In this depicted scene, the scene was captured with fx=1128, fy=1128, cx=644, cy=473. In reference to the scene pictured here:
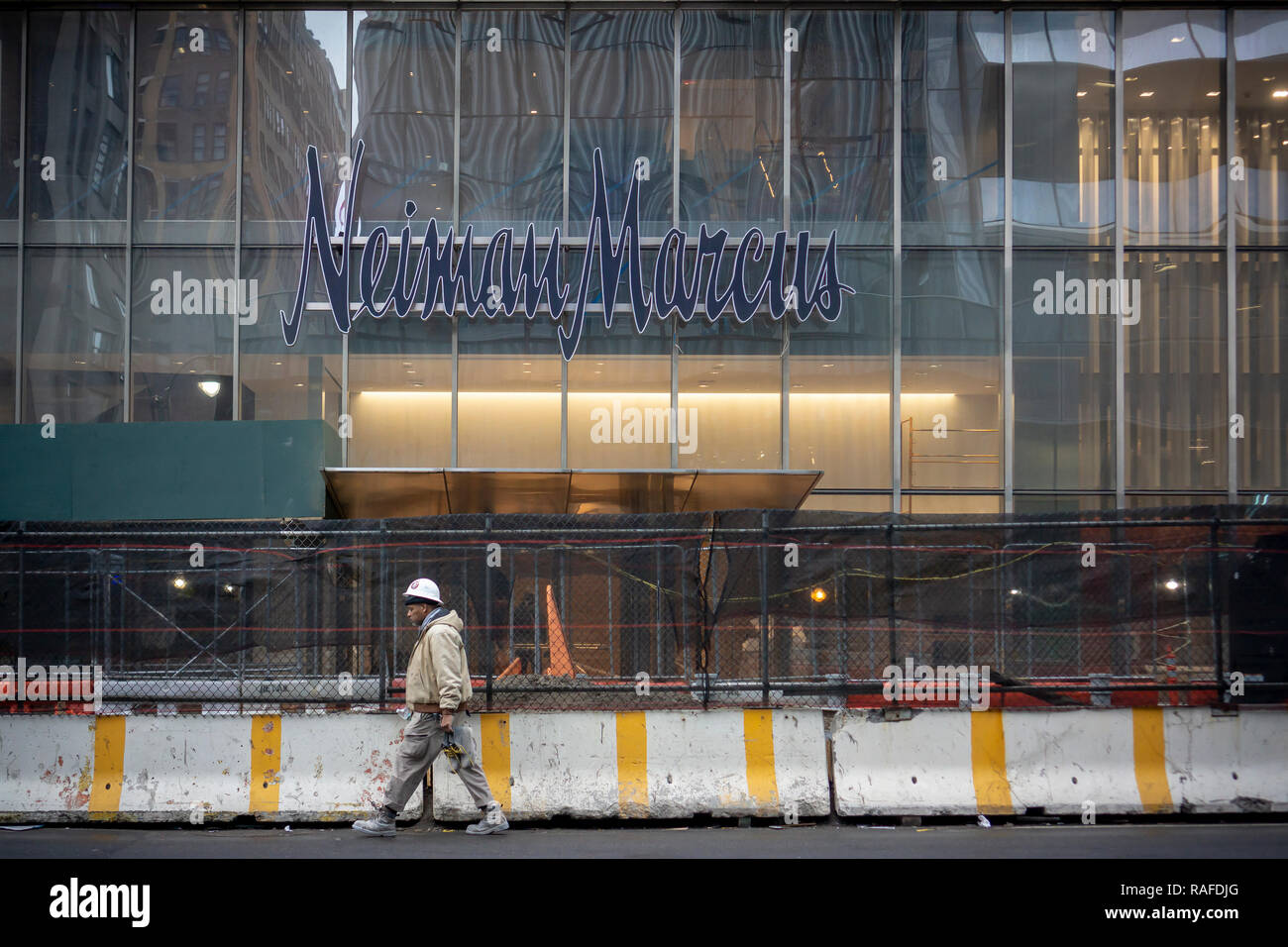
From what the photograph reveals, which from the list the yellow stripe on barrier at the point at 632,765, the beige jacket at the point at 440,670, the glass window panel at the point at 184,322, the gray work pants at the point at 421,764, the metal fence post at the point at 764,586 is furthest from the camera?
the glass window panel at the point at 184,322

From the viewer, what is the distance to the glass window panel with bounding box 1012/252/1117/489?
16047 millimetres

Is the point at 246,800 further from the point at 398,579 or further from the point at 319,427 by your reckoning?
the point at 319,427

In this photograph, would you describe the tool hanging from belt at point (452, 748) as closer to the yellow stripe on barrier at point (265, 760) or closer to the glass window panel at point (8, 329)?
the yellow stripe on barrier at point (265, 760)

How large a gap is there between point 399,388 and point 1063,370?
9.49 meters

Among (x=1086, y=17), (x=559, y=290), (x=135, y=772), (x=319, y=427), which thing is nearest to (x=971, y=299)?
(x=1086, y=17)

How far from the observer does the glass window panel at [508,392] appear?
16094 mm

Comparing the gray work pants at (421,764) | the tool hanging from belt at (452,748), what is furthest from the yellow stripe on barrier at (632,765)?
the tool hanging from belt at (452,748)

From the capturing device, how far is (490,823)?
8641mm

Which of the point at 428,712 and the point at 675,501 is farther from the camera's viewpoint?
the point at 675,501

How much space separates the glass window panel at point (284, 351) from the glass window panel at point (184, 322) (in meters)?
0.23

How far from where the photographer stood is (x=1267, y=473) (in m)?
16.1

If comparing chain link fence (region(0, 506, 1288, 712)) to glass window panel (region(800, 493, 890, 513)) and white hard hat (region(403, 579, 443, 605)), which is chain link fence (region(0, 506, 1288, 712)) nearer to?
white hard hat (region(403, 579, 443, 605))

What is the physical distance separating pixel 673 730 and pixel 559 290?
8.30 metres

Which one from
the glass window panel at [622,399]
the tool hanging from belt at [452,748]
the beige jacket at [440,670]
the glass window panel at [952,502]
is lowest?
the tool hanging from belt at [452,748]
